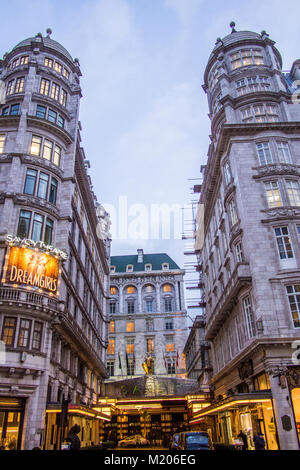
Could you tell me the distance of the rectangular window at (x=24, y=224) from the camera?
2945 centimetres

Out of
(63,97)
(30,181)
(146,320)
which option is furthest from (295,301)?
(146,320)

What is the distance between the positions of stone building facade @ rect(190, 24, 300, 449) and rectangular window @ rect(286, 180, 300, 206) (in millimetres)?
85

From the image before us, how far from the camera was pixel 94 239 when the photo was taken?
2068 inches

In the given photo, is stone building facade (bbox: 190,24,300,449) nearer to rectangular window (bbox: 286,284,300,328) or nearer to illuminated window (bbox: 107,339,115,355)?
rectangular window (bbox: 286,284,300,328)

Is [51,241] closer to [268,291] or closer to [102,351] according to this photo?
[268,291]

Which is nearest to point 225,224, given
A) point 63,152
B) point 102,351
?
point 63,152

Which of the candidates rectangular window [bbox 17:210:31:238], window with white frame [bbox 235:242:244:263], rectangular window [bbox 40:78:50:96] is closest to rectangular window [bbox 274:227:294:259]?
window with white frame [bbox 235:242:244:263]

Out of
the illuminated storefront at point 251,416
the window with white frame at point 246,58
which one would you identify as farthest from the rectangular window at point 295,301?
the window with white frame at point 246,58

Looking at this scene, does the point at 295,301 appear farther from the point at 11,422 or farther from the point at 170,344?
the point at 170,344

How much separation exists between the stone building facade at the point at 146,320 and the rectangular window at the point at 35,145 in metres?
49.0

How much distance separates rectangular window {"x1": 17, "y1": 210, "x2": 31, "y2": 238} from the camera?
29.5 meters

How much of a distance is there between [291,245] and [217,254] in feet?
→ 46.1

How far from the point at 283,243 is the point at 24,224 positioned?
21086mm

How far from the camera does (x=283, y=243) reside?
29.1 meters
